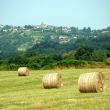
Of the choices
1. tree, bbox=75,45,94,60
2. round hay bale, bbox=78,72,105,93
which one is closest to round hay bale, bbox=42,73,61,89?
round hay bale, bbox=78,72,105,93

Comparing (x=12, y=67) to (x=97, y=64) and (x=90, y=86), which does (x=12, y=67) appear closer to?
(x=97, y=64)

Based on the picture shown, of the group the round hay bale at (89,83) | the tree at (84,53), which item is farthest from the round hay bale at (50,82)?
the tree at (84,53)

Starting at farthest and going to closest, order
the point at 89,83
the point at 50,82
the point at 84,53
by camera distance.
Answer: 1. the point at 84,53
2. the point at 50,82
3. the point at 89,83

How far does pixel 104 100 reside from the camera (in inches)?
698

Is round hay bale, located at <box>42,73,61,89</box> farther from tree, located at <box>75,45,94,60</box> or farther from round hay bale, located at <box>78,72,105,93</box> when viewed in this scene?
tree, located at <box>75,45,94,60</box>

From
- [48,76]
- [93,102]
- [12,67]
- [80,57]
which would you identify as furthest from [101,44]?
[93,102]

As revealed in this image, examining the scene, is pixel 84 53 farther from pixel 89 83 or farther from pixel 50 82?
pixel 89 83

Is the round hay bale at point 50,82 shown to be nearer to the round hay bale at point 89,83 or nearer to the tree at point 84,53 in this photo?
the round hay bale at point 89,83

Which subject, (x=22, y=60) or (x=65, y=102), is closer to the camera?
(x=65, y=102)

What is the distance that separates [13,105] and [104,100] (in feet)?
13.1

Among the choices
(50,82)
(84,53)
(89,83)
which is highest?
(89,83)

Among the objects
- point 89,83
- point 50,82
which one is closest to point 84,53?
point 50,82

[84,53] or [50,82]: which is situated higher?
[50,82]

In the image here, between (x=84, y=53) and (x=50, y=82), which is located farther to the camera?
(x=84, y=53)
